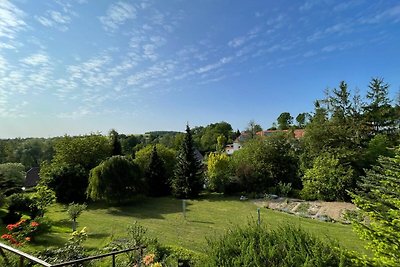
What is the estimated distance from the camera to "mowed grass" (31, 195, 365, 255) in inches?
437

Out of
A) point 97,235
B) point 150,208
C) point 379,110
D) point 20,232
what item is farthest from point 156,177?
point 379,110

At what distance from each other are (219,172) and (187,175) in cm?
266

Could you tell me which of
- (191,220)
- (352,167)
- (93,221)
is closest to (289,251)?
(191,220)

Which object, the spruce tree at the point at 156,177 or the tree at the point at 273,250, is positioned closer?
the tree at the point at 273,250

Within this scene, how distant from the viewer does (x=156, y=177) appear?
23.1 meters

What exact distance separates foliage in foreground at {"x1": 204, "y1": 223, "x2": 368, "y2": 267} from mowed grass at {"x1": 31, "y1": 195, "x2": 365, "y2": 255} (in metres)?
5.12

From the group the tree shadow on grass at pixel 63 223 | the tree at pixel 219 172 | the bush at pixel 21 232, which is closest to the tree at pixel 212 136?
the tree at pixel 219 172

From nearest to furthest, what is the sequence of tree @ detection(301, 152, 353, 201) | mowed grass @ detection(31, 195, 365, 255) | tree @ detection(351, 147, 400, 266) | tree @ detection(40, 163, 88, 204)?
tree @ detection(351, 147, 400, 266) < mowed grass @ detection(31, 195, 365, 255) < tree @ detection(301, 152, 353, 201) < tree @ detection(40, 163, 88, 204)

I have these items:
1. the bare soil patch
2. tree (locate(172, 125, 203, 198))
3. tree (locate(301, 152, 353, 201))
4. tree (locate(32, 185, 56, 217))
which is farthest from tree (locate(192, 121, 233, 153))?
tree (locate(32, 185, 56, 217))

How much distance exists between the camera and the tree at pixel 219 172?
22.1 meters

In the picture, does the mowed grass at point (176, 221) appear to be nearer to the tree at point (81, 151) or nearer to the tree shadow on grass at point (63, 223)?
the tree shadow on grass at point (63, 223)

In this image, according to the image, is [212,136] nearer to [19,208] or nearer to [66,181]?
[66,181]

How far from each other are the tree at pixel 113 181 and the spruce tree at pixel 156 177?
252cm

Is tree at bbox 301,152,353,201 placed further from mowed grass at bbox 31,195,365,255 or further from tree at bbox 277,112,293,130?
tree at bbox 277,112,293,130
